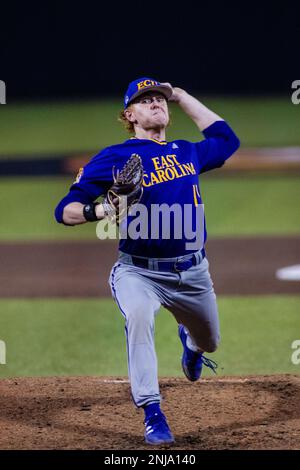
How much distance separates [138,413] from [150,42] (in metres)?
19.5

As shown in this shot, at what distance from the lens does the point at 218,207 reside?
13.1 m

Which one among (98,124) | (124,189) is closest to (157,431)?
(124,189)

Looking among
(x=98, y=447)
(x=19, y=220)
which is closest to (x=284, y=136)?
(x=19, y=220)

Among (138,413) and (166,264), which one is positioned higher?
(166,264)

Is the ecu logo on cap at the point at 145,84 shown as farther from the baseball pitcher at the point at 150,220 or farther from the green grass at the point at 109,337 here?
the green grass at the point at 109,337

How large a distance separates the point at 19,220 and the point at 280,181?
5.16 meters

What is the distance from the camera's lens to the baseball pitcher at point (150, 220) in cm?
484

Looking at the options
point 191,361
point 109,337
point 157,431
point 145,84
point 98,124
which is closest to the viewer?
point 157,431

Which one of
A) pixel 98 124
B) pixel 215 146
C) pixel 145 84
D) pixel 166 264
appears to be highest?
pixel 98 124

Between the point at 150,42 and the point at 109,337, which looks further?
the point at 150,42

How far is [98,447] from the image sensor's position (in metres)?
4.83

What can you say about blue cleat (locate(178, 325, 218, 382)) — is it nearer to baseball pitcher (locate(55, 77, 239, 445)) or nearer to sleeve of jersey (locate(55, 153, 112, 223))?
baseball pitcher (locate(55, 77, 239, 445))

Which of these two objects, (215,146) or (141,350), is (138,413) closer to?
(141,350)

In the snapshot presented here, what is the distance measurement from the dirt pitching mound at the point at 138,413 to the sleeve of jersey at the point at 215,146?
1.50 meters
